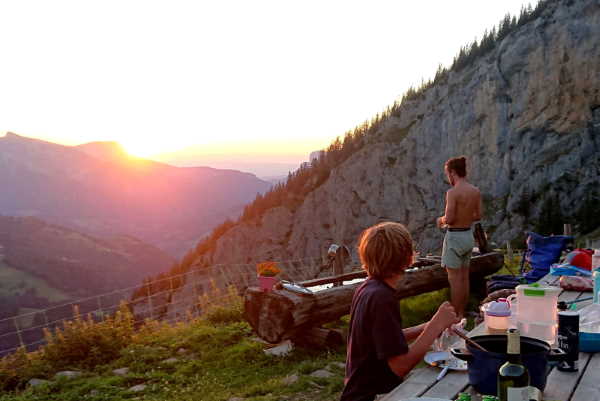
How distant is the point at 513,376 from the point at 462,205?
503 centimetres

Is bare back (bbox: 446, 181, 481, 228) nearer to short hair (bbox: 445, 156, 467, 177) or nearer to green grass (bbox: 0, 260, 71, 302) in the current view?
short hair (bbox: 445, 156, 467, 177)

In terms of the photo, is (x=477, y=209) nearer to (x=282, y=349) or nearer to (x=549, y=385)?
(x=282, y=349)

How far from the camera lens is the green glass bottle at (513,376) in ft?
6.55

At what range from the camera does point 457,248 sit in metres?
7.02

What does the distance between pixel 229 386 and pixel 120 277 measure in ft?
413

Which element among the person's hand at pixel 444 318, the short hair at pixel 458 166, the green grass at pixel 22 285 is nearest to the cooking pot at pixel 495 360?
the person's hand at pixel 444 318

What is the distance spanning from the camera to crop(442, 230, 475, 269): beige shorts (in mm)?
6973

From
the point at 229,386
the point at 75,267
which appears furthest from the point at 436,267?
the point at 75,267

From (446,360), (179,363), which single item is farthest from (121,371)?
(446,360)

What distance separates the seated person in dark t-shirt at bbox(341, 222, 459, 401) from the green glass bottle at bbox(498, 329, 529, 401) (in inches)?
20.6

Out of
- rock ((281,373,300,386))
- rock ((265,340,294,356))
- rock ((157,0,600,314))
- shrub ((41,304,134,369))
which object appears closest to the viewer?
rock ((281,373,300,386))

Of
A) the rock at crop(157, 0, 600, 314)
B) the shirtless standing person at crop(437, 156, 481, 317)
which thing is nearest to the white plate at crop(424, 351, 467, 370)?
the shirtless standing person at crop(437, 156, 481, 317)

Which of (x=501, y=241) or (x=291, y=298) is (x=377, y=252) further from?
(x=501, y=241)

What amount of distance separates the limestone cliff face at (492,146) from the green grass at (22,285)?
235 feet
